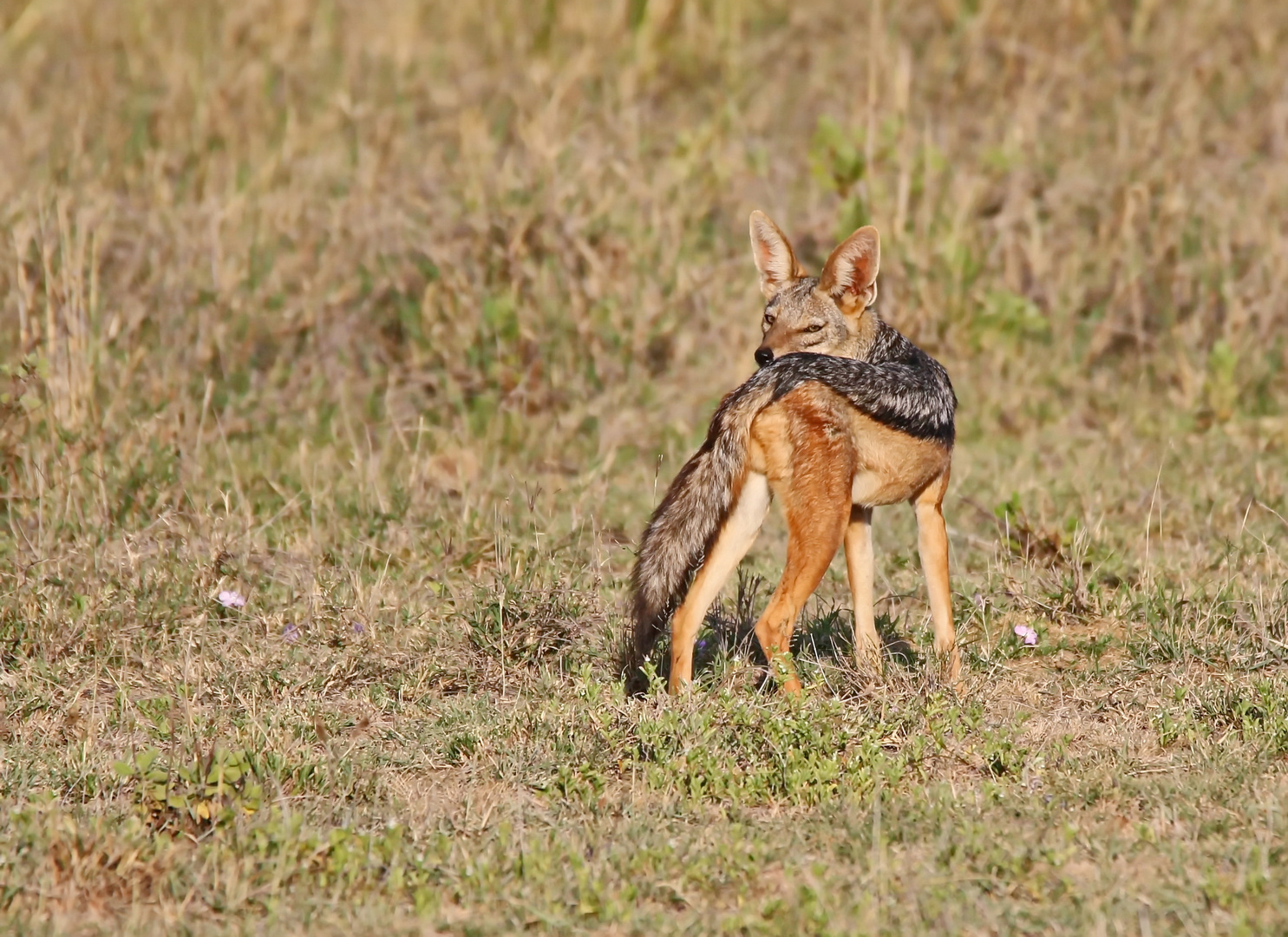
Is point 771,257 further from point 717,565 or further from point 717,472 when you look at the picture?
point 717,565

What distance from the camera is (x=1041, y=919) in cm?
367

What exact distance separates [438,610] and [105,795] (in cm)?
174

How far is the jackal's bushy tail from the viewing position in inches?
199

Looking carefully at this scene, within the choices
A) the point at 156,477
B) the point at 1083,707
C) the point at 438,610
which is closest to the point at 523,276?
the point at 156,477

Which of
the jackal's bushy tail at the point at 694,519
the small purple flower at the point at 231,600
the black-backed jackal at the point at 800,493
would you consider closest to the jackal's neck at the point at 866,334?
the black-backed jackal at the point at 800,493

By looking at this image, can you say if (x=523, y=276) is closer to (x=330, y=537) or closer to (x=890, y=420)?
(x=330, y=537)

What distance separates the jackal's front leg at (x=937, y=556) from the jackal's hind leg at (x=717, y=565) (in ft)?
2.08

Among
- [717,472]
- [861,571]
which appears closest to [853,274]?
[861,571]

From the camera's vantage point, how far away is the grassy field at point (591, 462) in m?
4.02

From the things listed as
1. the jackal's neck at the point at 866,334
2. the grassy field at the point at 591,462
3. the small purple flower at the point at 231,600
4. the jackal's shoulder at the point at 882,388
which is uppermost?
the jackal's shoulder at the point at 882,388

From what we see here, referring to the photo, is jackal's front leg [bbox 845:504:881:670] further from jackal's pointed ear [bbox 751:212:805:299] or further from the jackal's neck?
jackal's pointed ear [bbox 751:212:805:299]

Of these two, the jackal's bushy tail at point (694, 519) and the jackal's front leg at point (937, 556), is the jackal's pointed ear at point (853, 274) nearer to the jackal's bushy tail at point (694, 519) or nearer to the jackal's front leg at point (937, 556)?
the jackal's front leg at point (937, 556)

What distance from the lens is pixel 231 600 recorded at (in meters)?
5.75

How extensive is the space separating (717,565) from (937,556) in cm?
82
